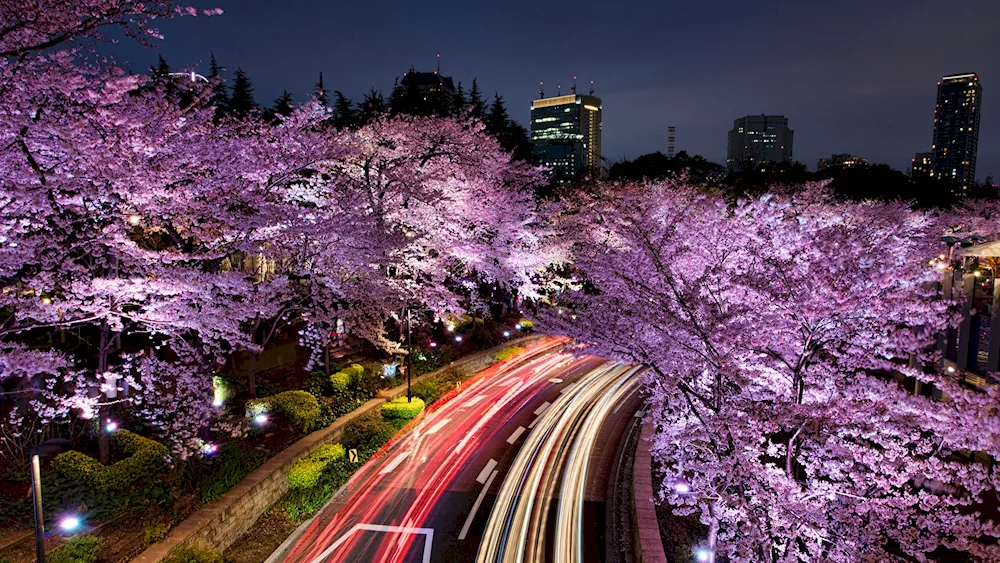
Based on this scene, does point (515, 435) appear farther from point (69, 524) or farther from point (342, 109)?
point (342, 109)

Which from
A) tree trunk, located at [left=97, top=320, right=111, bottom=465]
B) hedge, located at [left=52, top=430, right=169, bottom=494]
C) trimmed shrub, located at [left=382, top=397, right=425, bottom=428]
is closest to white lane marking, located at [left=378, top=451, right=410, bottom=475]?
trimmed shrub, located at [left=382, top=397, right=425, bottom=428]

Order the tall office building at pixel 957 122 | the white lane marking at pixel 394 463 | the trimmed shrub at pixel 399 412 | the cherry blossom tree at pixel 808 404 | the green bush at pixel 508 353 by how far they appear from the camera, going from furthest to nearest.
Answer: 1. the tall office building at pixel 957 122
2. the green bush at pixel 508 353
3. the trimmed shrub at pixel 399 412
4. the white lane marking at pixel 394 463
5. the cherry blossom tree at pixel 808 404

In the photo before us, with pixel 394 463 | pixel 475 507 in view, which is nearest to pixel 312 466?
pixel 394 463

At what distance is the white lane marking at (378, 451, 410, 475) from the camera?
49.4 feet

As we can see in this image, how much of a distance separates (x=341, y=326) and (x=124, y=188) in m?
12.3

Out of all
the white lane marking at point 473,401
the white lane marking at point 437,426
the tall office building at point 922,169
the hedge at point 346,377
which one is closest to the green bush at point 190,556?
the hedge at point 346,377

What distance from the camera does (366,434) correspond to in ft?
53.2

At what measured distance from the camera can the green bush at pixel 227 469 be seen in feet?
36.1

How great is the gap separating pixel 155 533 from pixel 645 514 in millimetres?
10344

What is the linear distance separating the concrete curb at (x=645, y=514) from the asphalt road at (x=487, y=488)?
114 cm

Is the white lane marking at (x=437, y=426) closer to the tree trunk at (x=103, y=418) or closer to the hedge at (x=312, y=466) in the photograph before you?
the hedge at (x=312, y=466)

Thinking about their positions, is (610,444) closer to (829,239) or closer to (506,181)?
(829,239)

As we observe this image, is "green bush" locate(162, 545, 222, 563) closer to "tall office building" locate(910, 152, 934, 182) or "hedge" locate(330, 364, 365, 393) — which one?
"hedge" locate(330, 364, 365, 393)

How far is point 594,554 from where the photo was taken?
11188 mm
